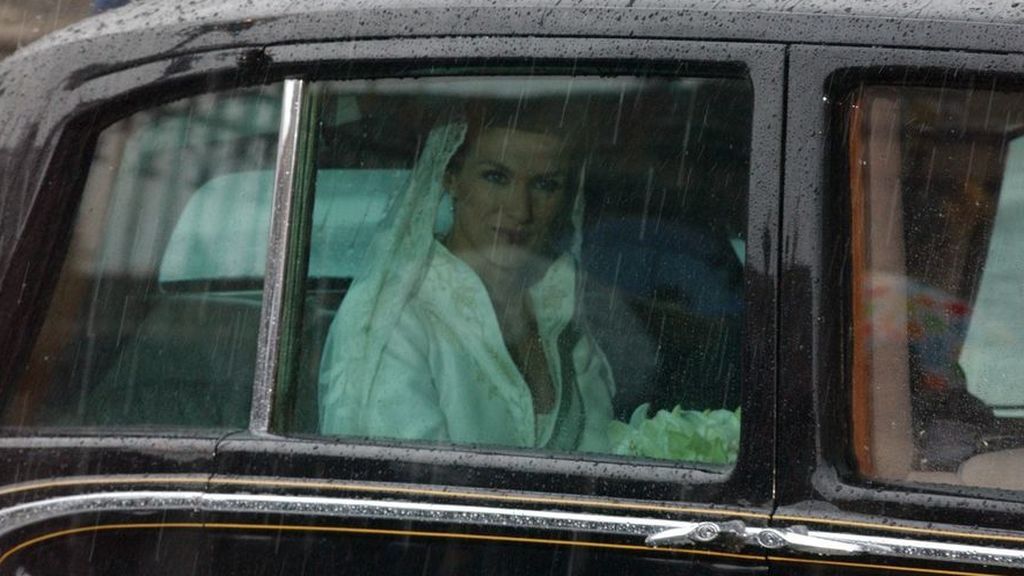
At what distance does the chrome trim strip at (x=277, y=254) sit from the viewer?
2.23 m

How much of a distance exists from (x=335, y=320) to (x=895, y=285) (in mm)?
863

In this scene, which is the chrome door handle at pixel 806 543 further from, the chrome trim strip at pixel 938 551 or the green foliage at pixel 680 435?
the green foliage at pixel 680 435

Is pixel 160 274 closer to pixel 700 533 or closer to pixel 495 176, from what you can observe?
pixel 495 176

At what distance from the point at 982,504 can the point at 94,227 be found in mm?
1435

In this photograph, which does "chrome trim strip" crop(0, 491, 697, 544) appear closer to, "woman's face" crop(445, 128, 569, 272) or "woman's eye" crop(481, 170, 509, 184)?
"woman's face" crop(445, 128, 569, 272)

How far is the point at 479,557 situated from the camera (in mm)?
2061

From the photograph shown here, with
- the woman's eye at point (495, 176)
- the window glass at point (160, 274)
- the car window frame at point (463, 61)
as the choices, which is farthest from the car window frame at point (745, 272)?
the woman's eye at point (495, 176)

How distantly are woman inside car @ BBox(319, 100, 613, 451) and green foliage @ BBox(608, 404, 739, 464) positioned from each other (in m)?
0.05

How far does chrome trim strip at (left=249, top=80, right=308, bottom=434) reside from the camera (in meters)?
2.23

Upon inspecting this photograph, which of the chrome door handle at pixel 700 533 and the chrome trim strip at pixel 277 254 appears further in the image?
the chrome trim strip at pixel 277 254

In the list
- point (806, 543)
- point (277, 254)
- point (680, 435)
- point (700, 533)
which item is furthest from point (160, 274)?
point (806, 543)

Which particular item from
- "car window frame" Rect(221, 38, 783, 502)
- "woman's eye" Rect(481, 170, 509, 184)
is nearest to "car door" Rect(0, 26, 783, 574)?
"car window frame" Rect(221, 38, 783, 502)

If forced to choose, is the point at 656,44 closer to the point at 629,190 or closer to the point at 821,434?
the point at 629,190

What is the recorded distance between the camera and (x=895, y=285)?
80.0 inches
